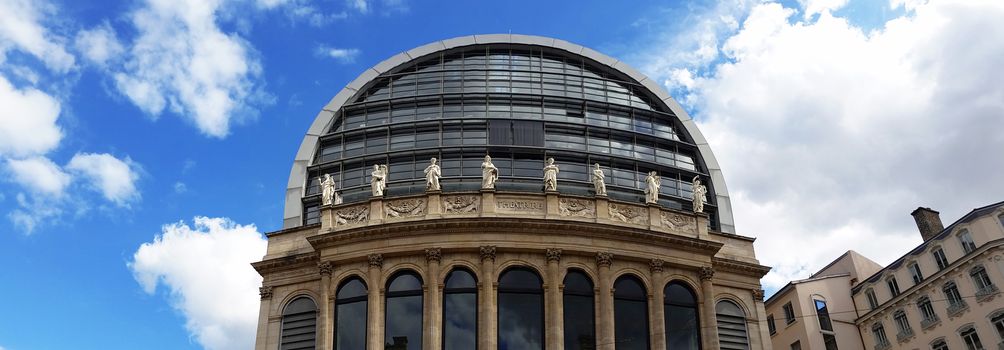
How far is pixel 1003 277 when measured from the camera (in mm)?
46344

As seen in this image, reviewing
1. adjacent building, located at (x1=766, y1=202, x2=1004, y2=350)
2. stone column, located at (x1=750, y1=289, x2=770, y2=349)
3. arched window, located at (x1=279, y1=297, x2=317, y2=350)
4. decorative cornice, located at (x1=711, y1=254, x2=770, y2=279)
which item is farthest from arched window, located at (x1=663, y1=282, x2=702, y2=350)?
adjacent building, located at (x1=766, y1=202, x2=1004, y2=350)

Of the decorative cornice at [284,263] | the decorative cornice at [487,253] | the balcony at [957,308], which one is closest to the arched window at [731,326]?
the decorative cornice at [487,253]

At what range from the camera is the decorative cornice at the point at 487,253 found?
126 feet

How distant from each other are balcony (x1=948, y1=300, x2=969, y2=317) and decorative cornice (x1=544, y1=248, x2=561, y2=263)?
25.3 metres

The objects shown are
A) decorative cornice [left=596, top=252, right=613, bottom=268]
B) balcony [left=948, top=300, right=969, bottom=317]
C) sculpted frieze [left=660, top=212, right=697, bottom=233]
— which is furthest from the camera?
balcony [left=948, top=300, right=969, bottom=317]

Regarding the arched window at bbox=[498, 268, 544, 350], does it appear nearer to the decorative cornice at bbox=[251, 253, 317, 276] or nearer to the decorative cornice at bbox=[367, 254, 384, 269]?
the decorative cornice at bbox=[367, 254, 384, 269]

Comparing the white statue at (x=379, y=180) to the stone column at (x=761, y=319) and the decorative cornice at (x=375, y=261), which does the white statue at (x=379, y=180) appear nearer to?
the decorative cornice at (x=375, y=261)

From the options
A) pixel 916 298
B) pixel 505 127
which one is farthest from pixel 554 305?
pixel 916 298

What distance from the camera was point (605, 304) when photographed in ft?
125

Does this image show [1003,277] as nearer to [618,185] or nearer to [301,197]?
[618,185]

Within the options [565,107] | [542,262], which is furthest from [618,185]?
[542,262]

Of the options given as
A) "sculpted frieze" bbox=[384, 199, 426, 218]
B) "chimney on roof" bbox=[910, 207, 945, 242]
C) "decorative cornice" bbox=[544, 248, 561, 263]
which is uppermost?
"chimney on roof" bbox=[910, 207, 945, 242]

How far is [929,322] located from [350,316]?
33.9 m

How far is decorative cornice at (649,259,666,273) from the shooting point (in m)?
39.7
